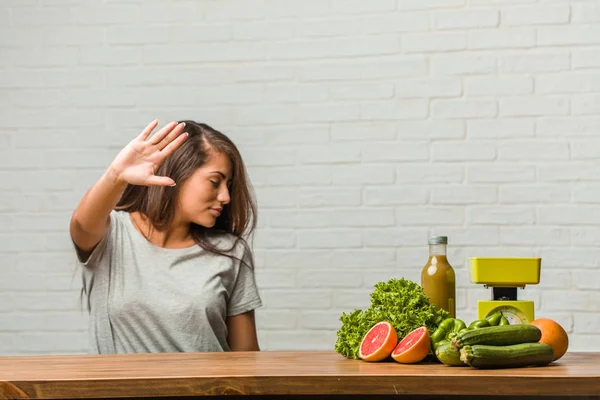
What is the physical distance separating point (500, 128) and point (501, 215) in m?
0.32

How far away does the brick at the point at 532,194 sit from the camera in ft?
9.77

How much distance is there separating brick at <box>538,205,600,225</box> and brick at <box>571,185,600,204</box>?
0.07 ft

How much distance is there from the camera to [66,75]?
10.6 ft

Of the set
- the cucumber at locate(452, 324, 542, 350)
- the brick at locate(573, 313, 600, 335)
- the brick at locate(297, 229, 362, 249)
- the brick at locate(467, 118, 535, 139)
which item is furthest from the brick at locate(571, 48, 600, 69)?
the cucumber at locate(452, 324, 542, 350)

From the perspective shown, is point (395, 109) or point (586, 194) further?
point (395, 109)

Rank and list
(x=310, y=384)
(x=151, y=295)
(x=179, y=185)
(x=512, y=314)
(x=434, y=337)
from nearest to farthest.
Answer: (x=310, y=384) < (x=434, y=337) < (x=512, y=314) < (x=151, y=295) < (x=179, y=185)

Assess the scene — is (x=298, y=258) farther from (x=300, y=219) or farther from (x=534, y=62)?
(x=534, y=62)

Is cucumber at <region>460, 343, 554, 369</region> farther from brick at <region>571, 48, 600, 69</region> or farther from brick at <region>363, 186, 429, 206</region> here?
brick at <region>571, 48, 600, 69</region>

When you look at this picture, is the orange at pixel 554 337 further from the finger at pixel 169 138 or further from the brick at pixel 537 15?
the brick at pixel 537 15

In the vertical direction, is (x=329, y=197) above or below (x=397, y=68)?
below

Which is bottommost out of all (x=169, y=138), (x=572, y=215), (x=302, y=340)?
(x=302, y=340)

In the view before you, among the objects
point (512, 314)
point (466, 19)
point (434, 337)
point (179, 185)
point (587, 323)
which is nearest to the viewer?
point (434, 337)


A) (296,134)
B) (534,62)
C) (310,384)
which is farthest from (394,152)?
(310,384)

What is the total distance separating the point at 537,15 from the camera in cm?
302
